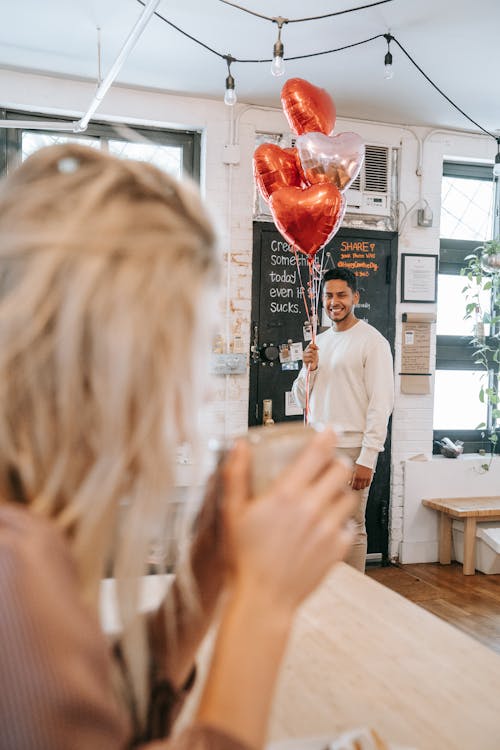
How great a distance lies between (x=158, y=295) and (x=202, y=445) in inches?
6.7

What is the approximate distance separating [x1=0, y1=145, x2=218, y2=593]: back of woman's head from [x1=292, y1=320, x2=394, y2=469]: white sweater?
2.75m

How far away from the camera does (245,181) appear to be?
419 centimetres

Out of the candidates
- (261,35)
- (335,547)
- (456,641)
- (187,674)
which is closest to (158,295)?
(335,547)

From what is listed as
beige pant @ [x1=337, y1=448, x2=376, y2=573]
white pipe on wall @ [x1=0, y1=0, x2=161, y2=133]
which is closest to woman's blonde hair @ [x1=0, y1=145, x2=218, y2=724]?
white pipe on wall @ [x1=0, y1=0, x2=161, y2=133]

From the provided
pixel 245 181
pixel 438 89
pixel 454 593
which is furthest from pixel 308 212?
pixel 454 593

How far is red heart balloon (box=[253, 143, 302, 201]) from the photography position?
3156 mm

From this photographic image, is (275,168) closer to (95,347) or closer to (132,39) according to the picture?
(132,39)

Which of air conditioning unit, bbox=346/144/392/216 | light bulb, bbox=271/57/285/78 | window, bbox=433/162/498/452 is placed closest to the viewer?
light bulb, bbox=271/57/285/78

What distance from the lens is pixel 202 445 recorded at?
71cm

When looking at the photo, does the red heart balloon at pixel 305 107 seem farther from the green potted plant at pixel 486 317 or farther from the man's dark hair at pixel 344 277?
the green potted plant at pixel 486 317

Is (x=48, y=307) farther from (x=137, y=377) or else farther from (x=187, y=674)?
(x=187, y=674)

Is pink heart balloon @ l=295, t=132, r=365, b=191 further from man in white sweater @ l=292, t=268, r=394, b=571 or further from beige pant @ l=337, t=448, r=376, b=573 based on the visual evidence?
beige pant @ l=337, t=448, r=376, b=573

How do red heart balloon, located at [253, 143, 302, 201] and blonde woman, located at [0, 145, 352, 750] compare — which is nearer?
blonde woman, located at [0, 145, 352, 750]

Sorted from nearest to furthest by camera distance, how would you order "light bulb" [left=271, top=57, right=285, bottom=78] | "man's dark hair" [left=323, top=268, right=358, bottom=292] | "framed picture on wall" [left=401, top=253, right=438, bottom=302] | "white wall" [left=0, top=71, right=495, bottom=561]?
"light bulb" [left=271, top=57, right=285, bottom=78], "man's dark hair" [left=323, top=268, right=358, bottom=292], "white wall" [left=0, top=71, right=495, bottom=561], "framed picture on wall" [left=401, top=253, right=438, bottom=302]
